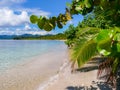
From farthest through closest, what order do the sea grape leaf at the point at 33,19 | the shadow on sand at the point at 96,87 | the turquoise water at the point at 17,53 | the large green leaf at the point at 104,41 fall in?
the turquoise water at the point at 17,53
the shadow on sand at the point at 96,87
the sea grape leaf at the point at 33,19
the large green leaf at the point at 104,41

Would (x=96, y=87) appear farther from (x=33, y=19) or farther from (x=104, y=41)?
(x=104, y=41)

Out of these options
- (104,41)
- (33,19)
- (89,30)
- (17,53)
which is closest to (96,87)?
(89,30)

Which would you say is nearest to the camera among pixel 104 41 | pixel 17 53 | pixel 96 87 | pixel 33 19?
pixel 104 41

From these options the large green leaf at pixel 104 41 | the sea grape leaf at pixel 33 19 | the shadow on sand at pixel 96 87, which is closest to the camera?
the large green leaf at pixel 104 41

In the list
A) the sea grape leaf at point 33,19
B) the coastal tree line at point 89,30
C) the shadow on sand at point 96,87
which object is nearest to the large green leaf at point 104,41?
the coastal tree line at point 89,30

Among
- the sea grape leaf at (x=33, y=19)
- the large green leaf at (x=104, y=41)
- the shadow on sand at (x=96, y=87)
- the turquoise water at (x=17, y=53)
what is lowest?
the turquoise water at (x=17, y=53)

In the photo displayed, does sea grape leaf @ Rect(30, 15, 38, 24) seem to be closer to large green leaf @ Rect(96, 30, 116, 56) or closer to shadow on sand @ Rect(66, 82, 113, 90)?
large green leaf @ Rect(96, 30, 116, 56)

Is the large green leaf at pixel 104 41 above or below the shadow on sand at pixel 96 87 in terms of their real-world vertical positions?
above

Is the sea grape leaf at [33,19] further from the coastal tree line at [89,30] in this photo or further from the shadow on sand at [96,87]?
the shadow on sand at [96,87]

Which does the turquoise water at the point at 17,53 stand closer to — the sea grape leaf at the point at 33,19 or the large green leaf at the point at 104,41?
the sea grape leaf at the point at 33,19

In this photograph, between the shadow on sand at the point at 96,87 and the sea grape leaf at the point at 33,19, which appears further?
the shadow on sand at the point at 96,87

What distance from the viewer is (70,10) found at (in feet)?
12.7

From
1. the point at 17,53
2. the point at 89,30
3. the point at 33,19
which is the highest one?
the point at 33,19

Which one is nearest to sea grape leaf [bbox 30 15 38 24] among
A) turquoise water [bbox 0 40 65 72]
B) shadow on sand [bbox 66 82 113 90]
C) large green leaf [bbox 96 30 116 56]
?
large green leaf [bbox 96 30 116 56]
